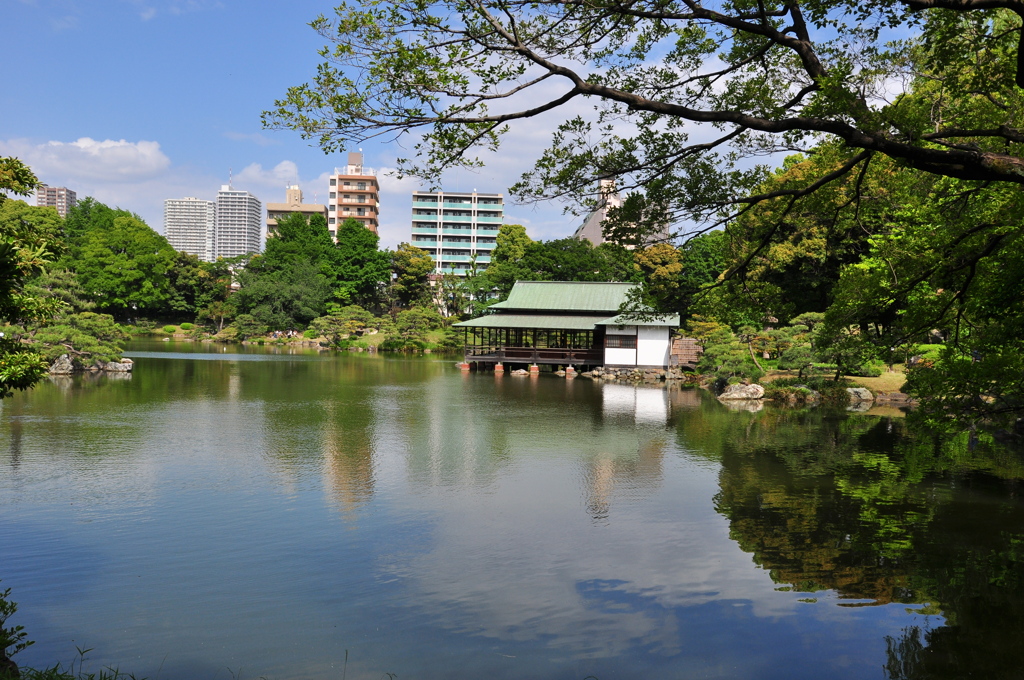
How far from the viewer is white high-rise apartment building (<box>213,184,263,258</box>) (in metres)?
171

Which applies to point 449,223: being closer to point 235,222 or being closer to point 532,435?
point 532,435

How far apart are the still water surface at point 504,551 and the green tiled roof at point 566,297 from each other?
18.1 meters

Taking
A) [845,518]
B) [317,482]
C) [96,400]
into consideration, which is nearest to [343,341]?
[96,400]

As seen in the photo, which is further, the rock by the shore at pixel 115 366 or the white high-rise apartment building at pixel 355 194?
the white high-rise apartment building at pixel 355 194

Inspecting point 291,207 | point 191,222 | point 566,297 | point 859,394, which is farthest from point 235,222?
point 859,394

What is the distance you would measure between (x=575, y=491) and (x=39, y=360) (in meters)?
6.52

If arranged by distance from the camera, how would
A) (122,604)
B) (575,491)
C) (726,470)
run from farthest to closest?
1. (726,470)
2. (575,491)
3. (122,604)

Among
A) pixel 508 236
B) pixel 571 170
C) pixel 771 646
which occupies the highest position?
pixel 508 236

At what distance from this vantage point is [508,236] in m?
51.6

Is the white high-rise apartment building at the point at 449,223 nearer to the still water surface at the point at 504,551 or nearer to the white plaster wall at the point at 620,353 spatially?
the white plaster wall at the point at 620,353

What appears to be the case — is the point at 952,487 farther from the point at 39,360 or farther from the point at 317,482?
the point at 39,360

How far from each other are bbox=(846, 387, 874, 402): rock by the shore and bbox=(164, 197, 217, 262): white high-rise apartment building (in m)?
174

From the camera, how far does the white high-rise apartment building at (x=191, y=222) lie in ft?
564

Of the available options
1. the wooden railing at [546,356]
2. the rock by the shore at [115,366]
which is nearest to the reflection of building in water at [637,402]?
the wooden railing at [546,356]
